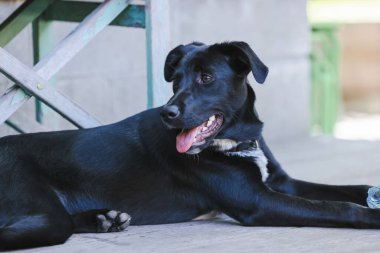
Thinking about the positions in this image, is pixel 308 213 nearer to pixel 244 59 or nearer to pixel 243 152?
pixel 243 152

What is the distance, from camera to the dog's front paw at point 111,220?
4090 mm

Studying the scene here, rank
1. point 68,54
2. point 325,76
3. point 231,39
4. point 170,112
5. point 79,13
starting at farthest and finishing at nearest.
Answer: point 325,76
point 231,39
point 79,13
point 68,54
point 170,112

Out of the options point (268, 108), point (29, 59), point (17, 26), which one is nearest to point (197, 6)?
point (268, 108)

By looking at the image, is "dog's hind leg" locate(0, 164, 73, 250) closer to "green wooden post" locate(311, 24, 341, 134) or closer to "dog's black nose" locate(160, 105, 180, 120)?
"dog's black nose" locate(160, 105, 180, 120)

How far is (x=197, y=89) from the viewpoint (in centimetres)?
412

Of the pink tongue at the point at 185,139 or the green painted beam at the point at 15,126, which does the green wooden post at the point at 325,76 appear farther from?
the pink tongue at the point at 185,139

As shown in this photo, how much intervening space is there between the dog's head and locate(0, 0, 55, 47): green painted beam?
1.12 m

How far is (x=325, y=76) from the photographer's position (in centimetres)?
860

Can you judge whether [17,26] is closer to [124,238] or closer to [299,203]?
[124,238]

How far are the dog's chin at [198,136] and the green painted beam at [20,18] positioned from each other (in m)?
1.37

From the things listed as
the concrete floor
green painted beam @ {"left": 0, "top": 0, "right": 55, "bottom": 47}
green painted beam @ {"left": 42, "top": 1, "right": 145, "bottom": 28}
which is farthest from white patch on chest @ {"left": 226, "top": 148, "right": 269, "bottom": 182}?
green painted beam @ {"left": 0, "top": 0, "right": 55, "bottom": 47}

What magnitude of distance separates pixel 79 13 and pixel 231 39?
79.9 inches

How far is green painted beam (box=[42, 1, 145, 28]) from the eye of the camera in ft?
16.0

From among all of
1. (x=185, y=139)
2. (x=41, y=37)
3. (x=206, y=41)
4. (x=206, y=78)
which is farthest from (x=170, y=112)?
(x=206, y=41)
